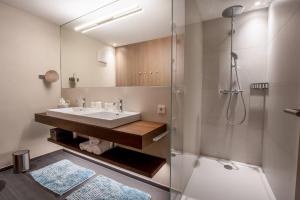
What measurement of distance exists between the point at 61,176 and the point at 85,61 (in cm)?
171

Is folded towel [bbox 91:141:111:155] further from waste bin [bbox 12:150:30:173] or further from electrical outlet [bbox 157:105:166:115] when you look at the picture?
waste bin [bbox 12:150:30:173]

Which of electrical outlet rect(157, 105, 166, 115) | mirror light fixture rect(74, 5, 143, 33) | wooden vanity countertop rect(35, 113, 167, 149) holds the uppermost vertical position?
mirror light fixture rect(74, 5, 143, 33)

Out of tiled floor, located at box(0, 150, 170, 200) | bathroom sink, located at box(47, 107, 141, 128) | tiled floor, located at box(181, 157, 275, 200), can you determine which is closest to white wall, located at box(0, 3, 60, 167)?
tiled floor, located at box(0, 150, 170, 200)

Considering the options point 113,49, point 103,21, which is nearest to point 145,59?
point 113,49

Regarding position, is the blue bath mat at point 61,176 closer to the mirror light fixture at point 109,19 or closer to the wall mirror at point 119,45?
the wall mirror at point 119,45

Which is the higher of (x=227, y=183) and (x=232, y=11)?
(x=232, y=11)

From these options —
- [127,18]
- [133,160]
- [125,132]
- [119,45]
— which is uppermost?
[127,18]

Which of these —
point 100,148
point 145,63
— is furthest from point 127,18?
point 100,148

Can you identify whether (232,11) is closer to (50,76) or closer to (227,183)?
(227,183)

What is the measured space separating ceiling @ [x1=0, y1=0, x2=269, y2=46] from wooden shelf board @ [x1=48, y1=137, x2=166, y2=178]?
1444mm

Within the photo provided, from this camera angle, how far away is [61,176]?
1.87 meters

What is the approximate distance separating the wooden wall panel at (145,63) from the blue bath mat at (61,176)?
4.27ft

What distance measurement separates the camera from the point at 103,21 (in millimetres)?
2152

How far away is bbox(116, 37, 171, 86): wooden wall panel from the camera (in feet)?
5.67
